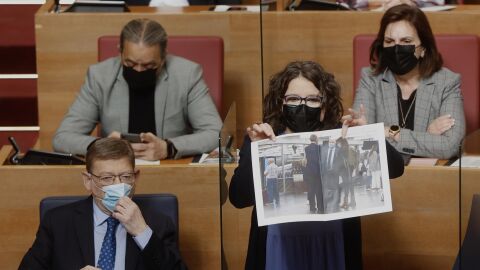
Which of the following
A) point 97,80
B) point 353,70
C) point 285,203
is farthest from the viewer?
point 353,70

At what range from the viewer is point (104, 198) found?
2.00 m

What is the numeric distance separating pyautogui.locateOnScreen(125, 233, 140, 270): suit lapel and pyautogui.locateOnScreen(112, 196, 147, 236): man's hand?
3 centimetres

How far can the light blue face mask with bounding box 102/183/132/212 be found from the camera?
6.53 feet

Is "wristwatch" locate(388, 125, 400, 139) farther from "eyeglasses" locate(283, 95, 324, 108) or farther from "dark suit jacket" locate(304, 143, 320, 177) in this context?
"dark suit jacket" locate(304, 143, 320, 177)

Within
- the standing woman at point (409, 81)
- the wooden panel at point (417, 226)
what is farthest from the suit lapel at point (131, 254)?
the standing woman at point (409, 81)

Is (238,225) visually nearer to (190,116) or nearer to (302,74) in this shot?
(302,74)

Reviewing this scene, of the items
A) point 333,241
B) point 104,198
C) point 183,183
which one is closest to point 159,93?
point 183,183

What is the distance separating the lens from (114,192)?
1.99 metres

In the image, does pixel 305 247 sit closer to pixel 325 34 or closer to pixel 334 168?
pixel 334 168

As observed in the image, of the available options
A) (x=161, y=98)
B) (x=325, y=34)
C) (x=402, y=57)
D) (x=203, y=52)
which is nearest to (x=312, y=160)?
(x=402, y=57)

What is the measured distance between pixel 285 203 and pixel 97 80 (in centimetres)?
90

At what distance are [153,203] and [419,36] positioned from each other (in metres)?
0.73

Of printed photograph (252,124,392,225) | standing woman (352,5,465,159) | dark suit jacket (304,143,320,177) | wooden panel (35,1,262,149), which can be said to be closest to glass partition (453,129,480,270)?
printed photograph (252,124,392,225)

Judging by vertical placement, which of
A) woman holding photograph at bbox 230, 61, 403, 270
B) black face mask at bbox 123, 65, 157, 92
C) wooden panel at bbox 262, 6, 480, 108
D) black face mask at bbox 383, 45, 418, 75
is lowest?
woman holding photograph at bbox 230, 61, 403, 270
